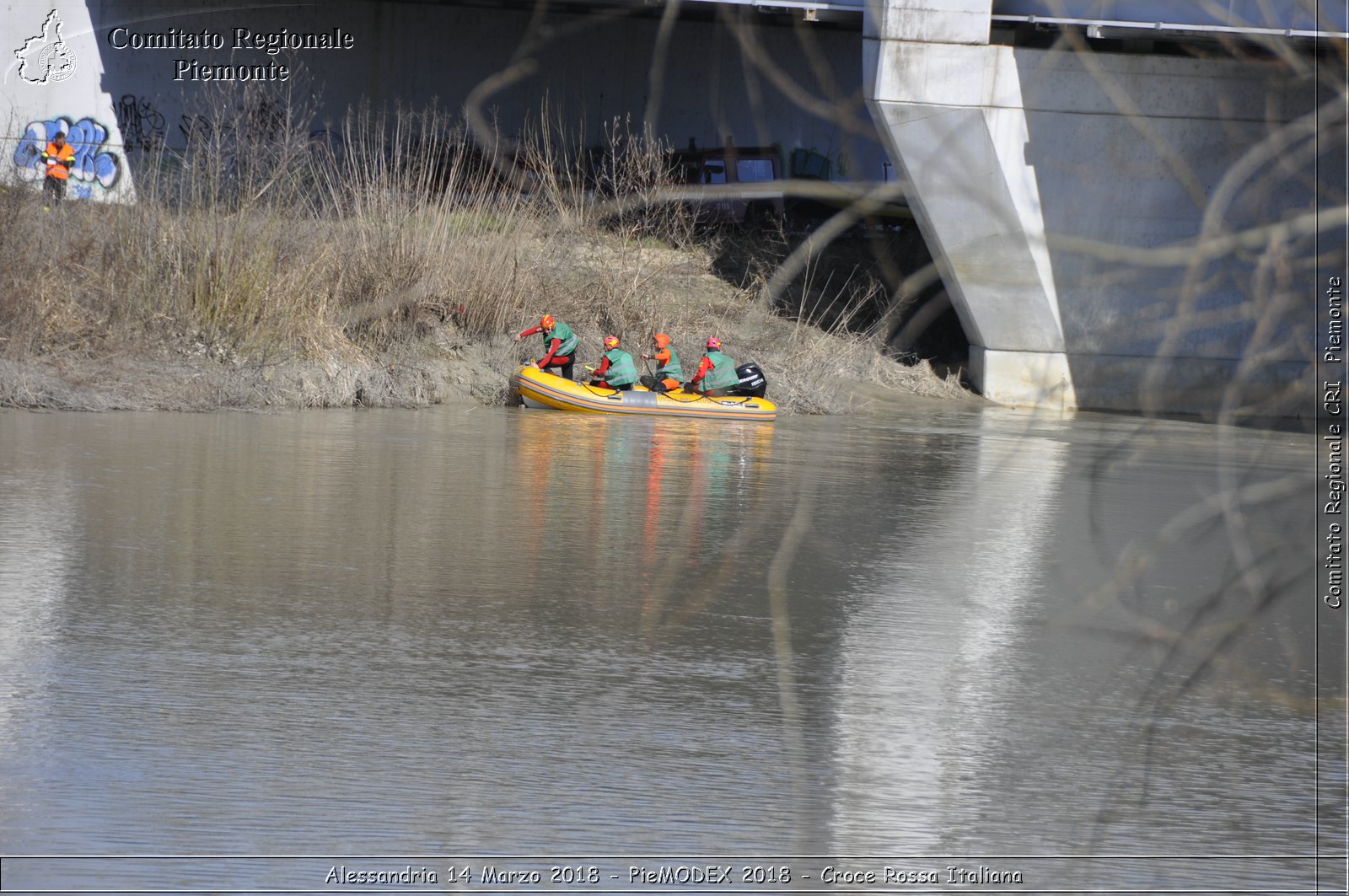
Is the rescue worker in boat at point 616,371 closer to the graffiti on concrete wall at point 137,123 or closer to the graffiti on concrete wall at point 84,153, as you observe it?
the graffiti on concrete wall at point 84,153

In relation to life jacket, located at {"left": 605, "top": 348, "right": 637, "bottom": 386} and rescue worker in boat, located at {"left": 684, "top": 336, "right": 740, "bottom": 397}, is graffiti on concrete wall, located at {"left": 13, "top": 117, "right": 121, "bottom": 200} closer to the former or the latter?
life jacket, located at {"left": 605, "top": 348, "right": 637, "bottom": 386}

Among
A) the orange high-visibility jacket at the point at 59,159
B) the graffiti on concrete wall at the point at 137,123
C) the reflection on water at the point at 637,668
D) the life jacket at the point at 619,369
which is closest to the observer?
the reflection on water at the point at 637,668

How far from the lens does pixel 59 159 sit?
26141 mm

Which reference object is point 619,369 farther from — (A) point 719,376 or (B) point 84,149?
(B) point 84,149

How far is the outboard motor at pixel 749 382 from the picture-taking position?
19.2 meters

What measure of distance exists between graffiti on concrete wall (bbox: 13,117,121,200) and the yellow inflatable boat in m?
12.5

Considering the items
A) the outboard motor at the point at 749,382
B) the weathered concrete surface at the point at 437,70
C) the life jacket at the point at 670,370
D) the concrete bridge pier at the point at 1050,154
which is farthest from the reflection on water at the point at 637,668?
the weathered concrete surface at the point at 437,70

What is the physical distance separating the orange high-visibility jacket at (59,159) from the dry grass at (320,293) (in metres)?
4.88

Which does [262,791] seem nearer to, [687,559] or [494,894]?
[494,894]

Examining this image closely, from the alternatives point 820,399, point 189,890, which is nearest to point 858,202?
point 189,890

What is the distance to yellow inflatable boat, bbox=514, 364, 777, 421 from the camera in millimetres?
18594

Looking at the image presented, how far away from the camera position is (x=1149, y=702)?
6.78 m

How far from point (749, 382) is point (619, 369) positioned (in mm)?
1733

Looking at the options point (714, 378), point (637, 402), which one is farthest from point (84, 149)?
point (714, 378)
